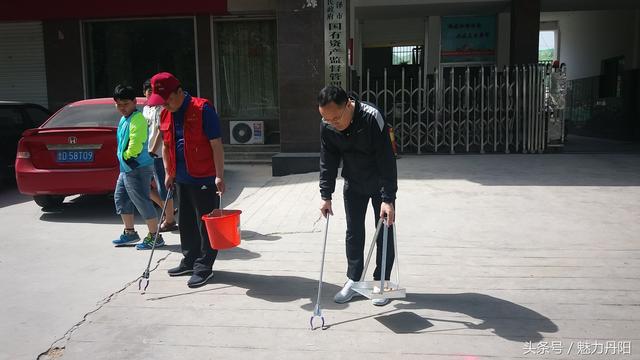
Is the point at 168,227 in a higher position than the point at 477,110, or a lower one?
lower

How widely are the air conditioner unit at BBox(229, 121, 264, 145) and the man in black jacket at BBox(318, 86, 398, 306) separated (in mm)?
9327

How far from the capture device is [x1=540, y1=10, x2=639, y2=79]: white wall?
52.4ft

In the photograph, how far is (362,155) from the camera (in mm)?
3934

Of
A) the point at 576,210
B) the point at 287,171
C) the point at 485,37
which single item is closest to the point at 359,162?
the point at 576,210

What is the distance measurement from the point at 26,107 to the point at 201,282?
7389mm

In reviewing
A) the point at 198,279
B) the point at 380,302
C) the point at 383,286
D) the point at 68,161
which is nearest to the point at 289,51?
the point at 68,161

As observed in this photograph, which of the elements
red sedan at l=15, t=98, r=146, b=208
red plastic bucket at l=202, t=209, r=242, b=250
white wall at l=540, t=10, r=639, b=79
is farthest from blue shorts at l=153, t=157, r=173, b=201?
white wall at l=540, t=10, r=639, b=79

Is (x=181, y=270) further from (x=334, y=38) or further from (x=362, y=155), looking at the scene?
(x=334, y=38)

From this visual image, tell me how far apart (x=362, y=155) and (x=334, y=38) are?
7.29 m

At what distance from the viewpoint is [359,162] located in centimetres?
396

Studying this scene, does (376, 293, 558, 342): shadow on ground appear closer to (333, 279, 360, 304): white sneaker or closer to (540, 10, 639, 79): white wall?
(333, 279, 360, 304): white sneaker

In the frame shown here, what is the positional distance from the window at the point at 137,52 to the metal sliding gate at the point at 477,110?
4.69m

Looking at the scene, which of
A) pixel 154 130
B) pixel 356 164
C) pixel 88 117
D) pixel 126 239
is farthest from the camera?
pixel 88 117

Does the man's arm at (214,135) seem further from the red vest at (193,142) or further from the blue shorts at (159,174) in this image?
the blue shorts at (159,174)
